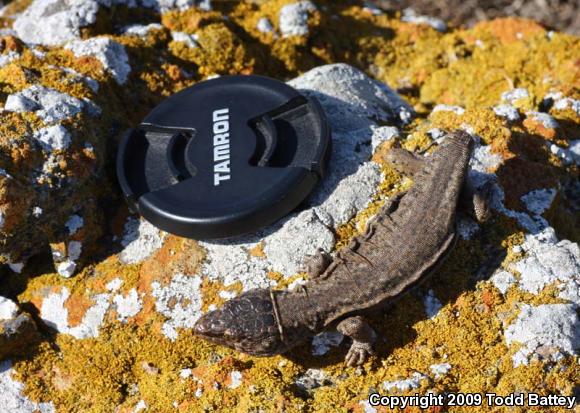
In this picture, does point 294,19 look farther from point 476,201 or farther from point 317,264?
point 317,264

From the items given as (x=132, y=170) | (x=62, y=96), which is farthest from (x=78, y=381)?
(x=62, y=96)

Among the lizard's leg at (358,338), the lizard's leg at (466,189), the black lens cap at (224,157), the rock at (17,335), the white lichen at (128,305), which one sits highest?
the black lens cap at (224,157)

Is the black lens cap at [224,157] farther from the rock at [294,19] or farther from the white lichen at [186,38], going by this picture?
the rock at [294,19]

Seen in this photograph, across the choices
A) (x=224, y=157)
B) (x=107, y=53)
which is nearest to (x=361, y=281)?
(x=224, y=157)

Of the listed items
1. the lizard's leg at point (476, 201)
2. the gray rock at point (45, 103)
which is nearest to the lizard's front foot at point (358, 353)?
the lizard's leg at point (476, 201)

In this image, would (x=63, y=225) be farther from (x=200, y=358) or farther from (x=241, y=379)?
(x=241, y=379)

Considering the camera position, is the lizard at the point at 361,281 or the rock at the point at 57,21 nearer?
the lizard at the point at 361,281
